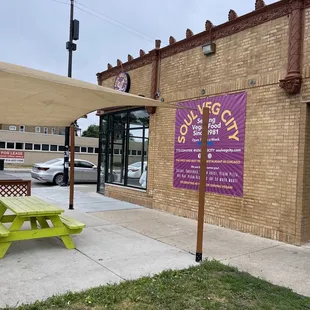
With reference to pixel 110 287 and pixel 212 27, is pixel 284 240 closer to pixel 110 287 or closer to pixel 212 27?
pixel 110 287

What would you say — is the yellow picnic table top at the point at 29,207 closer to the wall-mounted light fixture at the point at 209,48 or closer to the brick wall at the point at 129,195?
the brick wall at the point at 129,195

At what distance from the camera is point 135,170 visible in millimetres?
10797

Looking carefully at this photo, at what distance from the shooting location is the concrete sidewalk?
4059 mm

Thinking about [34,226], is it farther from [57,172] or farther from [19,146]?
[19,146]

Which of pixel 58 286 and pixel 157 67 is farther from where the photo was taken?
pixel 157 67

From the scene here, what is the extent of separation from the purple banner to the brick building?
0.30 ft

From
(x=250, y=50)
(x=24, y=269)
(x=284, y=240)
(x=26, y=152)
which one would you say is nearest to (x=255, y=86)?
(x=250, y=50)

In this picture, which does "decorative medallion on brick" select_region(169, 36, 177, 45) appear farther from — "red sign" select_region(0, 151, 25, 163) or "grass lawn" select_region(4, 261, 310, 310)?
"red sign" select_region(0, 151, 25, 163)

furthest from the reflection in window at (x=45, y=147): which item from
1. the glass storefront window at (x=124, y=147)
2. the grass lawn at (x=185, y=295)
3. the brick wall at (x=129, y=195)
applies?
the grass lawn at (x=185, y=295)

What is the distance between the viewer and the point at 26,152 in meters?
35.9

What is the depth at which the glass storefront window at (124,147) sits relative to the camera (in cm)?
1045

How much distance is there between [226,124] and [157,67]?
10.7ft

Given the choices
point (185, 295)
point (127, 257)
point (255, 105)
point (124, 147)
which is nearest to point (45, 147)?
point (124, 147)

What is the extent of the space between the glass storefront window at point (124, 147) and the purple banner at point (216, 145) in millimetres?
1852
